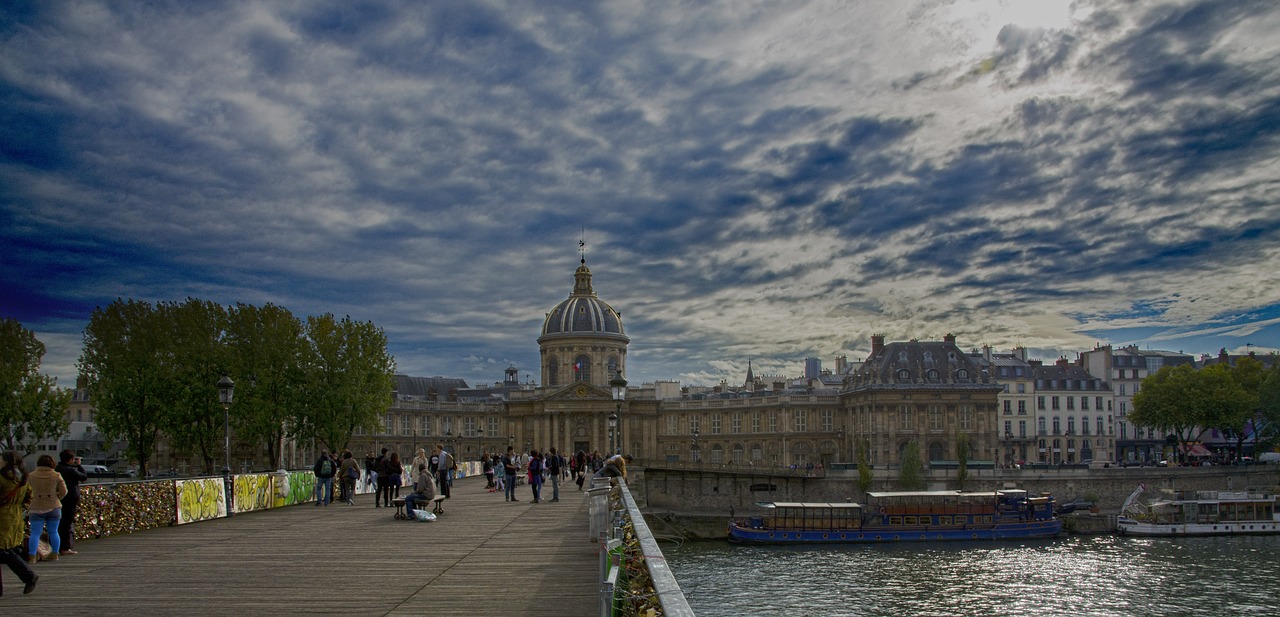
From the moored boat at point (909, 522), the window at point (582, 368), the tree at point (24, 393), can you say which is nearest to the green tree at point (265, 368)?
the tree at point (24, 393)

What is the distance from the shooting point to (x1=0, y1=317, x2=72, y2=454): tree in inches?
2170

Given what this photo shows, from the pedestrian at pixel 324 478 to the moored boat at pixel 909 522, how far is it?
37700 millimetres

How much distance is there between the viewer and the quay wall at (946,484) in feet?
260

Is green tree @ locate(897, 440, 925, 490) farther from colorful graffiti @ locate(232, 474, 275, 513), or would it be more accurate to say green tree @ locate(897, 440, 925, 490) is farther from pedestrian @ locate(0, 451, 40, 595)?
pedestrian @ locate(0, 451, 40, 595)

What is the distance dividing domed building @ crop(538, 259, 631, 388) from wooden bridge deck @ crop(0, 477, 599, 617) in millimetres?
90757

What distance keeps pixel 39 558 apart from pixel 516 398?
100220 millimetres

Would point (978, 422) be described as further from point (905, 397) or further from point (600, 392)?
point (600, 392)

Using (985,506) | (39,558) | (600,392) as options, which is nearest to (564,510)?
(39,558)

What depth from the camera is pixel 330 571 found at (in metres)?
15.8

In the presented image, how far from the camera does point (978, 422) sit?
95875mm

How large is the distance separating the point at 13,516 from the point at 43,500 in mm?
2356

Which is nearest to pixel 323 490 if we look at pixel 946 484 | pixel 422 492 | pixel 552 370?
pixel 422 492

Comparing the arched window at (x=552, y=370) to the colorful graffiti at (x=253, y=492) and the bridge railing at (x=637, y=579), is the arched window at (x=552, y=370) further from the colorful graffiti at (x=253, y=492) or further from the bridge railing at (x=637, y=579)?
the bridge railing at (x=637, y=579)

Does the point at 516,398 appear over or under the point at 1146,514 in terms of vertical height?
over
